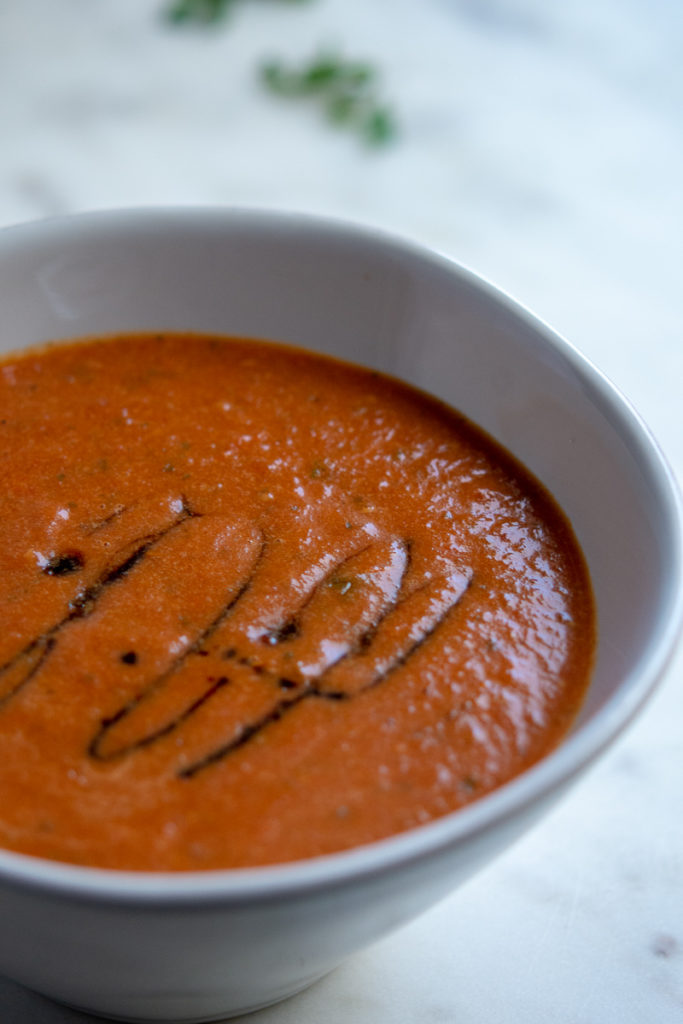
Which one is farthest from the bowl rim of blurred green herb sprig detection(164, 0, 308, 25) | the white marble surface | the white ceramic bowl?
blurred green herb sprig detection(164, 0, 308, 25)

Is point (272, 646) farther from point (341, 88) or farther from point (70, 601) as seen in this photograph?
point (341, 88)

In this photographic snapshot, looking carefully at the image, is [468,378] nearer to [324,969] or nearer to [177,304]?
[177,304]

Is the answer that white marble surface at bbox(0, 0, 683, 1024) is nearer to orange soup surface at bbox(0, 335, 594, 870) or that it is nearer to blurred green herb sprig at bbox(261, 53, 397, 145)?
blurred green herb sprig at bbox(261, 53, 397, 145)

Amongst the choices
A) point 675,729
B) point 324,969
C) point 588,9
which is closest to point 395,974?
point 324,969

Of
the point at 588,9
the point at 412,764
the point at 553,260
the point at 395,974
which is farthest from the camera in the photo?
the point at 588,9

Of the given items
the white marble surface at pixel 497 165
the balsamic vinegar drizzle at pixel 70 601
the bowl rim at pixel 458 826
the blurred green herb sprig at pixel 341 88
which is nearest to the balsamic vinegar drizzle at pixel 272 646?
the balsamic vinegar drizzle at pixel 70 601
